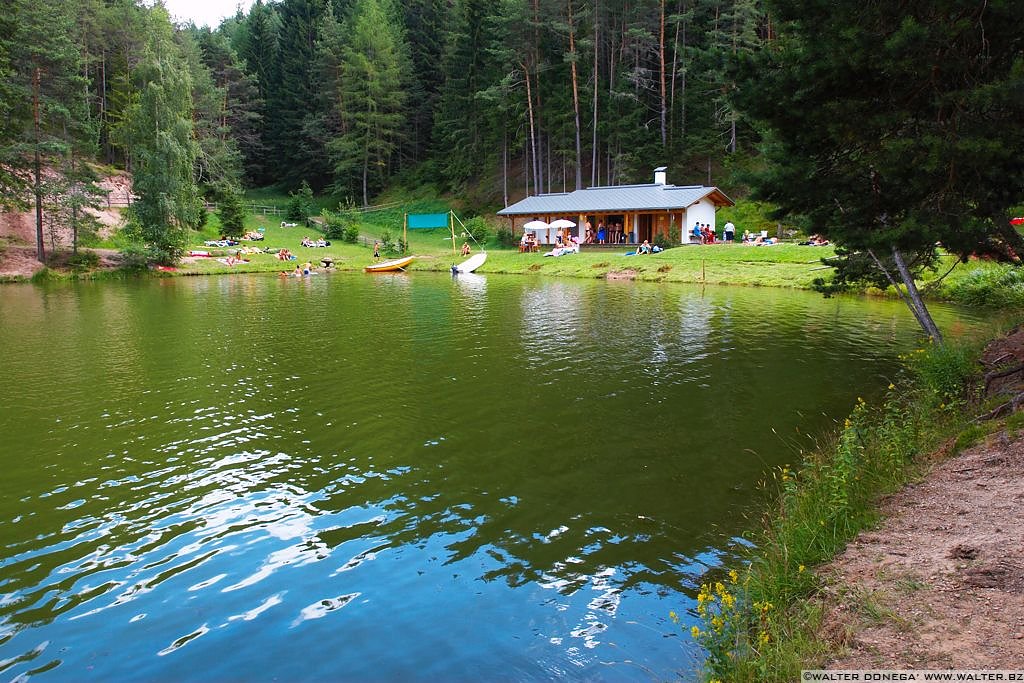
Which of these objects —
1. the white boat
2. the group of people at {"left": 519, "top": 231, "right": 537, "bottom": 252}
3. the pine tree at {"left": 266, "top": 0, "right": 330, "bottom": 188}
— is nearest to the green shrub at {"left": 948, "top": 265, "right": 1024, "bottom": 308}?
the white boat

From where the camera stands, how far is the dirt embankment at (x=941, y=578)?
4.56 metres

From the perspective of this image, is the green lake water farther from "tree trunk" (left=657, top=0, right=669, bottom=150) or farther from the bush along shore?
"tree trunk" (left=657, top=0, right=669, bottom=150)

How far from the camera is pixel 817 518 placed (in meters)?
7.05

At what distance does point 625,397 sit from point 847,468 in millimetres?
6432

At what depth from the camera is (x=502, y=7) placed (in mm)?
68750

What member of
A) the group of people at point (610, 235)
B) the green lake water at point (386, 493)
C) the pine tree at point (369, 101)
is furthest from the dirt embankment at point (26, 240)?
the group of people at point (610, 235)

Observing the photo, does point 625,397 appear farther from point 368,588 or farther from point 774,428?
point 368,588

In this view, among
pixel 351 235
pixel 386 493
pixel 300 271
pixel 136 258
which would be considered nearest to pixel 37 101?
pixel 136 258

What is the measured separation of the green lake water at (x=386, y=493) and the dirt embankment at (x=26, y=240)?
27.3 meters

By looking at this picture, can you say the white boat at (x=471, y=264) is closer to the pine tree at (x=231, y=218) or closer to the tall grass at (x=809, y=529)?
the pine tree at (x=231, y=218)

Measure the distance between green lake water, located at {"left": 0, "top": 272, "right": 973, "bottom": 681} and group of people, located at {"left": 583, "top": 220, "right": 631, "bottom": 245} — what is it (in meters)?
33.9

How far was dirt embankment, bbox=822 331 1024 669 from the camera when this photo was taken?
456 centimetres

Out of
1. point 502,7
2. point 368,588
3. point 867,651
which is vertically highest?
point 502,7

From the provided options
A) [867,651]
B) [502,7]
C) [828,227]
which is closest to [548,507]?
[867,651]
